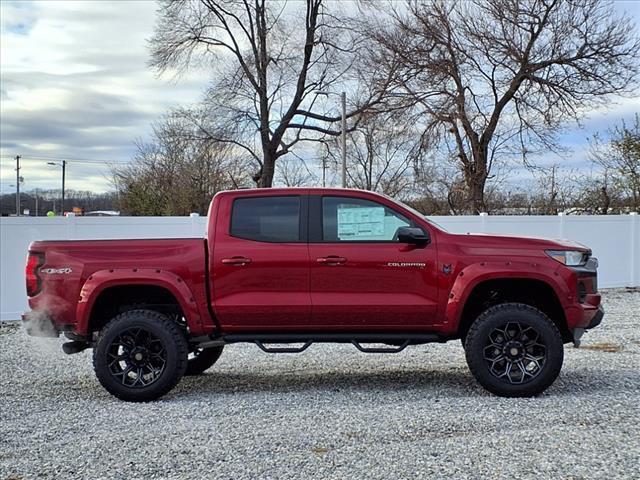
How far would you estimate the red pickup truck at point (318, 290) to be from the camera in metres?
5.77

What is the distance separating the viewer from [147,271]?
5859 mm

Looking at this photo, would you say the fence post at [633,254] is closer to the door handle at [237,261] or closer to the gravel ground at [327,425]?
the gravel ground at [327,425]

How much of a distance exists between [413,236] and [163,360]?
Result: 2478 millimetres

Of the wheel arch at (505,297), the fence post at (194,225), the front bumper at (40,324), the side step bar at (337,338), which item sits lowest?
the side step bar at (337,338)

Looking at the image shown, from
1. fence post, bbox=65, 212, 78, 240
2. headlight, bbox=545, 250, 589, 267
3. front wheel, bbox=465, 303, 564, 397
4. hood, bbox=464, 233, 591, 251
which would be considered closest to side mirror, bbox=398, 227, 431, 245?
hood, bbox=464, 233, 591, 251

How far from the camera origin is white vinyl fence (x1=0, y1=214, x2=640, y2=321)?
10.8m

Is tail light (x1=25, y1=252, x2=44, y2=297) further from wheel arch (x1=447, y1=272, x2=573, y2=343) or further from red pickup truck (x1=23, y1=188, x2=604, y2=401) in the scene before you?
wheel arch (x1=447, y1=272, x2=573, y2=343)

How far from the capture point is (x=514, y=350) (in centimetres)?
579

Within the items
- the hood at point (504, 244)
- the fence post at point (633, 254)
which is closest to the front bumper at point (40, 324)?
the hood at point (504, 244)

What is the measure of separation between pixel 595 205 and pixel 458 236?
18.4 m

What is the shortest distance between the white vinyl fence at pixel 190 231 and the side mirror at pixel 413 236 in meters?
6.76

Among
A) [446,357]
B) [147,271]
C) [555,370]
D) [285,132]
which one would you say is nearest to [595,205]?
[285,132]

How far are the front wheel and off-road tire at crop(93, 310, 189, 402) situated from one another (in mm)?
2574

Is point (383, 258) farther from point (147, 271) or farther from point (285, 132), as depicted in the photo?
point (285, 132)
